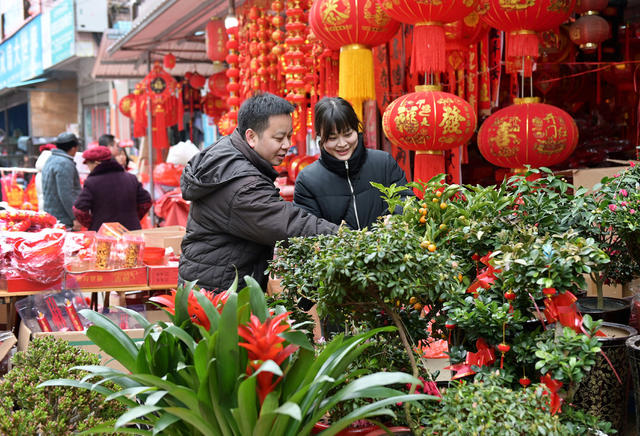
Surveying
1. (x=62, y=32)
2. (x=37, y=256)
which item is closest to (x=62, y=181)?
(x=37, y=256)

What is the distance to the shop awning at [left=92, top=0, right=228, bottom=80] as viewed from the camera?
727 cm

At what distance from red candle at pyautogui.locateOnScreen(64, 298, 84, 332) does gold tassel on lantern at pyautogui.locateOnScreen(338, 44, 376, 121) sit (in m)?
1.97

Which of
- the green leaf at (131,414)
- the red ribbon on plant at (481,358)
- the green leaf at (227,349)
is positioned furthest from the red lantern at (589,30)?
the green leaf at (131,414)

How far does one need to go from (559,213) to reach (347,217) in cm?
112

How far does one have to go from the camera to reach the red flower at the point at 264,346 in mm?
1530

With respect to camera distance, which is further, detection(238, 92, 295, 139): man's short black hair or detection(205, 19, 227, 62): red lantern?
detection(205, 19, 227, 62): red lantern

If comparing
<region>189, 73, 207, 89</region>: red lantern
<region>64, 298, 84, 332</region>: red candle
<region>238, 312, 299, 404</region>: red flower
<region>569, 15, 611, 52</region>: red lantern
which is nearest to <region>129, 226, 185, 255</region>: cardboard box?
<region>64, 298, 84, 332</region>: red candle

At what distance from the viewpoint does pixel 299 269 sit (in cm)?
201

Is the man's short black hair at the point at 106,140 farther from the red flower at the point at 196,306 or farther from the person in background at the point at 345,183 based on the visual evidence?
the red flower at the point at 196,306

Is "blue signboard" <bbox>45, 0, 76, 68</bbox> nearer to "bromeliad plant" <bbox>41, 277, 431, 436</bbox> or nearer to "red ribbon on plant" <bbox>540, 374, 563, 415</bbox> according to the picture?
"bromeliad plant" <bbox>41, 277, 431, 436</bbox>

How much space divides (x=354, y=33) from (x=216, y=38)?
4012mm

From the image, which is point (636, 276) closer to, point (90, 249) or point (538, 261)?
point (538, 261)

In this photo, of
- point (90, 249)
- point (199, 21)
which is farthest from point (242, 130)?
point (199, 21)

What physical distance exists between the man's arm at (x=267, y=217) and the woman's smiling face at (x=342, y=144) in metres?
0.53
